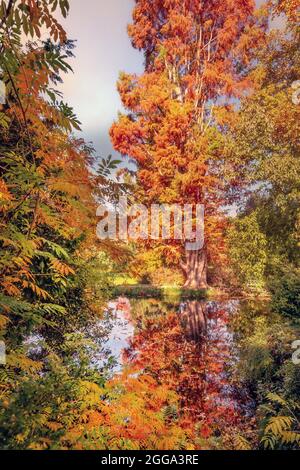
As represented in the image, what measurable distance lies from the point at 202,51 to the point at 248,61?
3520 mm

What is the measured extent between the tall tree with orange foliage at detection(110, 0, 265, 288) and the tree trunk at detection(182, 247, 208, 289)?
73mm

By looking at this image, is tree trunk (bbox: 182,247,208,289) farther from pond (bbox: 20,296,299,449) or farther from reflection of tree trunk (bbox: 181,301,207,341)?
pond (bbox: 20,296,299,449)

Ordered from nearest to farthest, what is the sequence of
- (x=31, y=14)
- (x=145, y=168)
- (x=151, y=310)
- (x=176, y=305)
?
(x=31, y=14)
(x=151, y=310)
(x=176, y=305)
(x=145, y=168)

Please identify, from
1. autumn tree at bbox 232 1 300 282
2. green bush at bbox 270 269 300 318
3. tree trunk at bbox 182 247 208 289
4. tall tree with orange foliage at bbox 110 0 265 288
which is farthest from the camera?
tree trunk at bbox 182 247 208 289

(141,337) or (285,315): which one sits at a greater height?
(285,315)

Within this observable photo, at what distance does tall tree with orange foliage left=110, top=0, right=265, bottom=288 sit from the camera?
2427 centimetres

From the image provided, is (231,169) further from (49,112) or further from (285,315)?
(49,112)

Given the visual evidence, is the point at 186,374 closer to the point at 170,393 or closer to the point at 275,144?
the point at 170,393

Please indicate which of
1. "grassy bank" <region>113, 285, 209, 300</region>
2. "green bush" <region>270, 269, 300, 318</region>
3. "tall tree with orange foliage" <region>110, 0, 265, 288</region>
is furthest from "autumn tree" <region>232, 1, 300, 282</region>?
"grassy bank" <region>113, 285, 209, 300</region>

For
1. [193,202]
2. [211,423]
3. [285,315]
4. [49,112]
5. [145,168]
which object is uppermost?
[145,168]

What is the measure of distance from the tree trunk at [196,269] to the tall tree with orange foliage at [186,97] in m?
0.07

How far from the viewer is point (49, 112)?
285 centimetres

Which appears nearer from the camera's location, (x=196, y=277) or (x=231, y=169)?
(x=231, y=169)

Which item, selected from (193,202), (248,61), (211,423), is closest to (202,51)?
(248,61)
